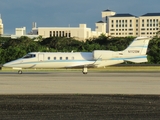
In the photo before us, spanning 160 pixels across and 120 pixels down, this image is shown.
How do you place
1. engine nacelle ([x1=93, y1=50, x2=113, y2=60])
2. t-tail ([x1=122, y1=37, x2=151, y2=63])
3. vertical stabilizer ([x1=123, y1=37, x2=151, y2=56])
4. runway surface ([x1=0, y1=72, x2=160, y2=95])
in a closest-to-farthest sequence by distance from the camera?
1. runway surface ([x1=0, y1=72, x2=160, y2=95])
2. engine nacelle ([x1=93, y1=50, x2=113, y2=60])
3. t-tail ([x1=122, y1=37, x2=151, y2=63])
4. vertical stabilizer ([x1=123, y1=37, x2=151, y2=56])

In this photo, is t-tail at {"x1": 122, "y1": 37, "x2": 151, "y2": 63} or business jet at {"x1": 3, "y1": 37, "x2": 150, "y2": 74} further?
t-tail at {"x1": 122, "y1": 37, "x2": 151, "y2": 63}

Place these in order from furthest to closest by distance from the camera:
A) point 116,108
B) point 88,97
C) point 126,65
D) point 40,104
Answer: point 126,65 < point 88,97 < point 40,104 < point 116,108

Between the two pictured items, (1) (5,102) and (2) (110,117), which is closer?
(2) (110,117)

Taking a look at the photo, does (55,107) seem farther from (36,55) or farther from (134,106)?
(36,55)

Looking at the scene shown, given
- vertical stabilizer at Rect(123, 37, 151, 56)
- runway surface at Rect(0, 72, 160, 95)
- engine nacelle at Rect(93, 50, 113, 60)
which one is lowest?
runway surface at Rect(0, 72, 160, 95)

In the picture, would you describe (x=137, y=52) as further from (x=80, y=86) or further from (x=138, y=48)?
(x=80, y=86)

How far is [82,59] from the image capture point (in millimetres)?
50344

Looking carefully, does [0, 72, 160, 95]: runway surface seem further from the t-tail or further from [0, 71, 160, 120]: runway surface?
the t-tail

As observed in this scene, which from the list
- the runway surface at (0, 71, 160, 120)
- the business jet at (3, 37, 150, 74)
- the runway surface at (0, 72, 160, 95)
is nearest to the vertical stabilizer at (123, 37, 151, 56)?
the business jet at (3, 37, 150, 74)

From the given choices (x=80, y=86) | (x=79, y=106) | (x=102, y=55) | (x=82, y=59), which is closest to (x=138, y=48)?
(x=102, y=55)

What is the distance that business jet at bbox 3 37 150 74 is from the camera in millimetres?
49250

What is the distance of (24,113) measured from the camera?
17.1m

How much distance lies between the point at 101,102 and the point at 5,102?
3.54m

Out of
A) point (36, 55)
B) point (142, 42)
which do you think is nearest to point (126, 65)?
A: point (142, 42)
